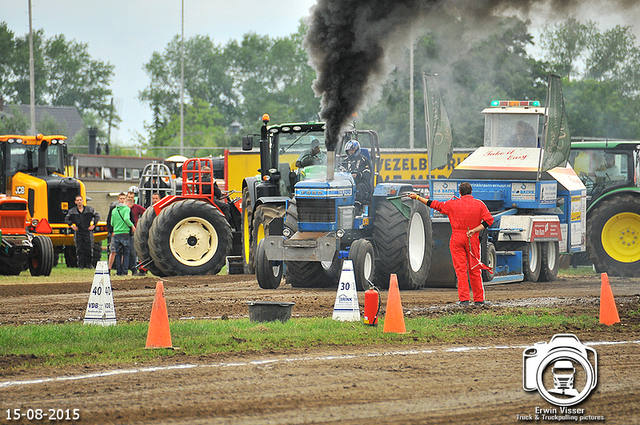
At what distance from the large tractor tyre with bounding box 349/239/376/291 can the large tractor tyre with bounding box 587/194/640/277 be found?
7.21m

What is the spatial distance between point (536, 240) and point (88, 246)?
10699mm

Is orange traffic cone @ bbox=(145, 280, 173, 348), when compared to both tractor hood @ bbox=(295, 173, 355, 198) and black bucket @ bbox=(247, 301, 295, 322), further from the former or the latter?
tractor hood @ bbox=(295, 173, 355, 198)

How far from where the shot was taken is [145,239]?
57.5 ft

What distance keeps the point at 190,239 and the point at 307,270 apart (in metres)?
Answer: 4.43

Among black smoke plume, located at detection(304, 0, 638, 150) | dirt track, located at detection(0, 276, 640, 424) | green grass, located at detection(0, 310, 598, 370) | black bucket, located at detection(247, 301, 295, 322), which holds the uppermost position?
black smoke plume, located at detection(304, 0, 638, 150)

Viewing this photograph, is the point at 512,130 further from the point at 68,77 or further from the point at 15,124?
the point at 68,77

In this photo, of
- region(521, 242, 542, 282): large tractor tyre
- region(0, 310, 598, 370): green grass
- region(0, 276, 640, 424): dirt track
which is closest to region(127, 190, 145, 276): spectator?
region(521, 242, 542, 282): large tractor tyre

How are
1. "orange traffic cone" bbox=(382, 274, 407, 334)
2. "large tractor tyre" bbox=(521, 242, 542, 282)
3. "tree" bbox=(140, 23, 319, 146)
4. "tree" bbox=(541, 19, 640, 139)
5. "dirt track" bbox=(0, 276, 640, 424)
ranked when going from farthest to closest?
"tree" bbox=(140, 23, 319, 146) < "tree" bbox=(541, 19, 640, 139) < "large tractor tyre" bbox=(521, 242, 542, 282) < "orange traffic cone" bbox=(382, 274, 407, 334) < "dirt track" bbox=(0, 276, 640, 424)

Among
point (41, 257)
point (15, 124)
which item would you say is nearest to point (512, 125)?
point (41, 257)

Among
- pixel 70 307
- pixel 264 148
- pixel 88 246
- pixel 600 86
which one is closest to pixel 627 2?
pixel 264 148

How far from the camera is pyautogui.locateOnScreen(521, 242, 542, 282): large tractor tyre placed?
16.1 metres

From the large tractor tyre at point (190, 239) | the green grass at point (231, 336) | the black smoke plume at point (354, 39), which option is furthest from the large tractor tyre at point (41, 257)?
the green grass at point (231, 336)

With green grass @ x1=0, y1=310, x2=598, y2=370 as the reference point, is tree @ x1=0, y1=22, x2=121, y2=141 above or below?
above

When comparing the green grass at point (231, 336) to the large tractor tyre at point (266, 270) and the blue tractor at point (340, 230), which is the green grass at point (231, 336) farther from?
the large tractor tyre at point (266, 270)
